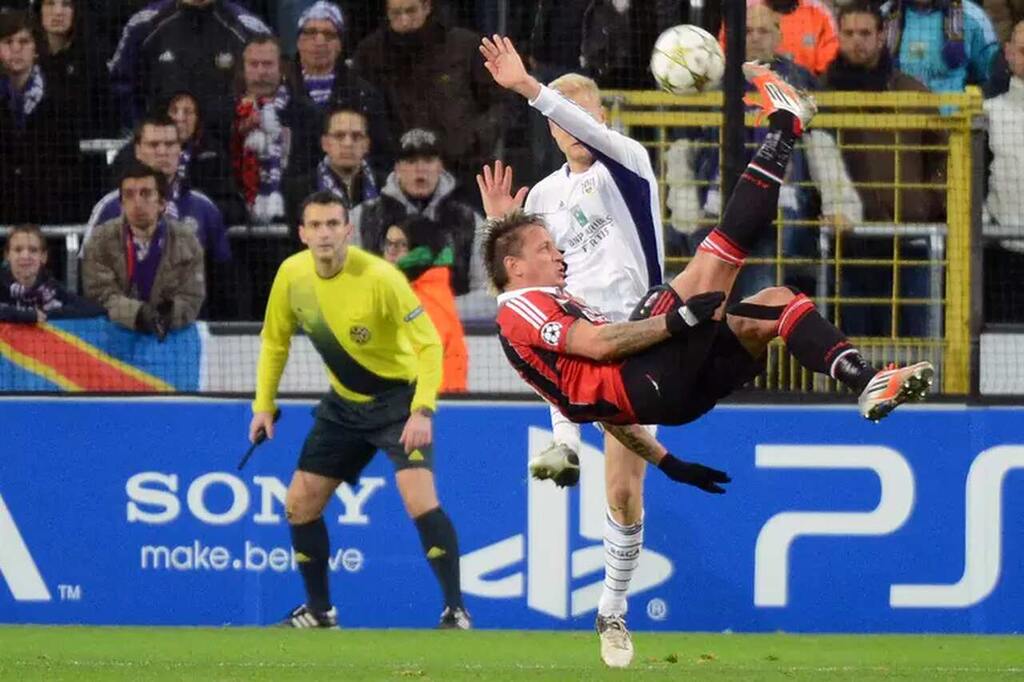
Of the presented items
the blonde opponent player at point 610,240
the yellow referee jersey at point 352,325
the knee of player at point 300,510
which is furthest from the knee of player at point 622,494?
the knee of player at point 300,510

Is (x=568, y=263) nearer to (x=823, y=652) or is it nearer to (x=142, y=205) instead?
(x=823, y=652)

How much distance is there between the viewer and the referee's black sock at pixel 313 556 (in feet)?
38.1

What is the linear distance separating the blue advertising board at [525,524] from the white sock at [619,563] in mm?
1958

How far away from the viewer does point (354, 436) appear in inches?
459

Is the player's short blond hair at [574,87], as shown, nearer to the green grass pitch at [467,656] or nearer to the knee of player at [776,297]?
the knee of player at [776,297]

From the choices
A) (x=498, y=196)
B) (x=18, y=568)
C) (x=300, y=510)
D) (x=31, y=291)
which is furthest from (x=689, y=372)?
(x=18, y=568)

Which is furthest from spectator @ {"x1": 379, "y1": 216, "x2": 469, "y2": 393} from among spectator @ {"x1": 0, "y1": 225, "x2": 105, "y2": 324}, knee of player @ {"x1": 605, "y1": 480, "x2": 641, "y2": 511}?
knee of player @ {"x1": 605, "y1": 480, "x2": 641, "y2": 511}

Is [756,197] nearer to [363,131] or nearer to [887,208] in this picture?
[887,208]

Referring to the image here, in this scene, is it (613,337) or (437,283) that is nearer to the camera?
(613,337)

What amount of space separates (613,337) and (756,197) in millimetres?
785

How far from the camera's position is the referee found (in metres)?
11.5

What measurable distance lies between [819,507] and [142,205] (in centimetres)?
437

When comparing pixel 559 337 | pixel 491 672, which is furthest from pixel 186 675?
pixel 559 337

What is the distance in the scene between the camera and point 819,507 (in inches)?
453
